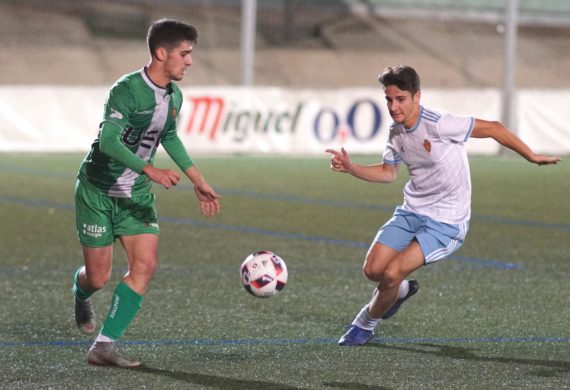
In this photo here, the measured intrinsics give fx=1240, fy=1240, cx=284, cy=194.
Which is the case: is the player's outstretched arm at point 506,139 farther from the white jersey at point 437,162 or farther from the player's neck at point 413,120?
the player's neck at point 413,120

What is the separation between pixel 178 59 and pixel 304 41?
110 ft

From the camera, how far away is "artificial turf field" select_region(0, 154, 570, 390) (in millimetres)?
5926

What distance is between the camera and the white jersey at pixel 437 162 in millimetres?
6742

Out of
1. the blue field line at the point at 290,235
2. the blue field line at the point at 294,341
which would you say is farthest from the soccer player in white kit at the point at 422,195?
the blue field line at the point at 290,235

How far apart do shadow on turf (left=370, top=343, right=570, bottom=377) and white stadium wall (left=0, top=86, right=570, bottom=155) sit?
16.7 metres

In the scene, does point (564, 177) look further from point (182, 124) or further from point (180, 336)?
point (180, 336)

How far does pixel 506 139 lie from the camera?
6.70 m

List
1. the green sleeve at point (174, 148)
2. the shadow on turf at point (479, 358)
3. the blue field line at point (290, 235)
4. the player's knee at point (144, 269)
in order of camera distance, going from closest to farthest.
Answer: the shadow on turf at point (479, 358) → the player's knee at point (144, 269) → the green sleeve at point (174, 148) → the blue field line at point (290, 235)

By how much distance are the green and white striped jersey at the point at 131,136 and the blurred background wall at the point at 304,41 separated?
2840cm

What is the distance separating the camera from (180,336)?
6922 mm

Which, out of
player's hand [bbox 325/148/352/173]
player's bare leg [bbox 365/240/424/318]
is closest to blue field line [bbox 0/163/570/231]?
player's bare leg [bbox 365/240/424/318]

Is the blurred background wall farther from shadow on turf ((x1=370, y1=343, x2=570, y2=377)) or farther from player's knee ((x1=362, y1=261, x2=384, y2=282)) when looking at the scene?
shadow on turf ((x1=370, y1=343, x2=570, y2=377))

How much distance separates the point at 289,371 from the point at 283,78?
3152cm

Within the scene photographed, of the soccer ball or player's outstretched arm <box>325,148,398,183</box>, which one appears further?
player's outstretched arm <box>325,148,398,183</box>
